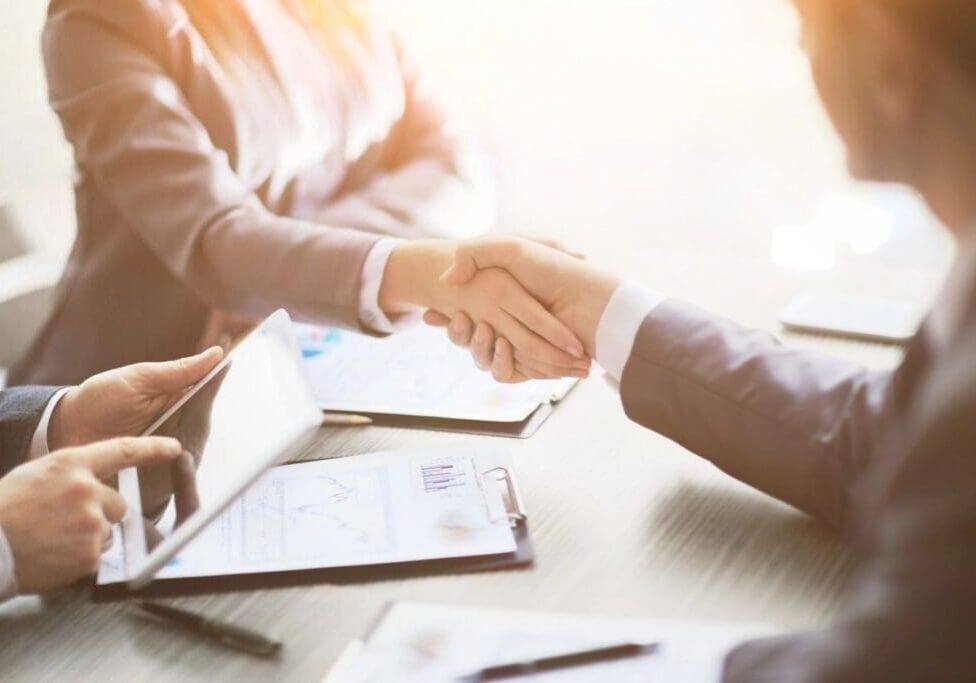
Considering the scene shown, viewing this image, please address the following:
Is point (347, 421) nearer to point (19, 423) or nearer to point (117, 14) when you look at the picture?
point (19, 423)

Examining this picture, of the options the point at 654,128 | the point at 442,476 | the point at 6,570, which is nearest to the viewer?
the point at 6,570

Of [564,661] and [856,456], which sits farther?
[856,456]

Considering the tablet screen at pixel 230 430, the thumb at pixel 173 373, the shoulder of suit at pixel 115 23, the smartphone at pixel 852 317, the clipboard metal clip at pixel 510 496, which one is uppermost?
the shoulder of suit at pixel 115 23

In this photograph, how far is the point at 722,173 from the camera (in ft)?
6.10

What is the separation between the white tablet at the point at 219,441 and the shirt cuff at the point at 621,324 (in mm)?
284

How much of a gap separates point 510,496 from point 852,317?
19.2 inches

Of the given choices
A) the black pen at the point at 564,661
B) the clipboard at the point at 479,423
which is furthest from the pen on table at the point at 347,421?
the black pen at the point at 564,661

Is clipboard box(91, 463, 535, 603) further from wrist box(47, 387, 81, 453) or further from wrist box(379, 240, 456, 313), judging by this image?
wrist box(379, 240, 456, 313)

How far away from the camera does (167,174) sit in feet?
4.01

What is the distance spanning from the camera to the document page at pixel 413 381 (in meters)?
0.99

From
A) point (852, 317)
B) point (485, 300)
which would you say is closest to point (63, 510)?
point (485, 300)

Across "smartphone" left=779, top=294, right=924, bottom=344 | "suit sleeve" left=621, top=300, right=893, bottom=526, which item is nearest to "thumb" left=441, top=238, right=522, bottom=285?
"suit sleeve" left=621, top=300, right=893, bottom=526

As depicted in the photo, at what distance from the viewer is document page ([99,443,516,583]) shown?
30.0 inches

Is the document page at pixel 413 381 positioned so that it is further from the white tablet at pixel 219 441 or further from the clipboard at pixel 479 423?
the white tablet at pixel 219 441
